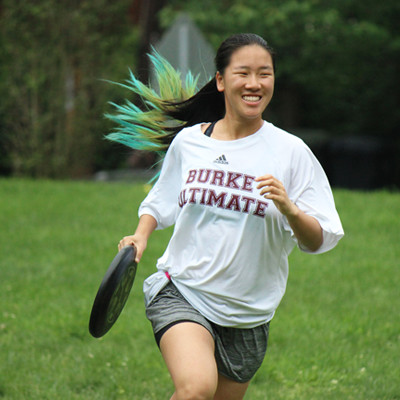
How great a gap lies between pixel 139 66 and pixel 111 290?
12.6 m

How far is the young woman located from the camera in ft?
10.2

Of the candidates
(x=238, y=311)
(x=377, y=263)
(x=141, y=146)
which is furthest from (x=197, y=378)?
(x=377, y=263)

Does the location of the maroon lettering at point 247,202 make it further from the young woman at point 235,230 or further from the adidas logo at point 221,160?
the adidas logo at point 221,160

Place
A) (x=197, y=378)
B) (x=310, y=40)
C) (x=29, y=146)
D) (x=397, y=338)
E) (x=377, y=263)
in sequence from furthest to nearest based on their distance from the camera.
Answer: (x=310, y=40) < (x=29, y=146) < (x=377, y=263) < (x=397, y=338) < (x=197, y=378)

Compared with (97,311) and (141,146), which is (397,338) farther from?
(97,311)

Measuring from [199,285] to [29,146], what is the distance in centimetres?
1081

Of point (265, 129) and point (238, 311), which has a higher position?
point (265, 129)

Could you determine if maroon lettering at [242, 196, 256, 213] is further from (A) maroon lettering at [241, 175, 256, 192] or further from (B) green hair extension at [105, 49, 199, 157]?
(B) green hair extension at [105, 49, 199, 157]

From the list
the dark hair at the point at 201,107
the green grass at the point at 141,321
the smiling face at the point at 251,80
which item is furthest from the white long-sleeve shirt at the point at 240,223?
the green grass at the point at 141,321

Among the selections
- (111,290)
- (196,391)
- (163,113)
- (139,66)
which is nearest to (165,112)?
(163,113)

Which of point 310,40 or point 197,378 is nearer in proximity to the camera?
point 197,378

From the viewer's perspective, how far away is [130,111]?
3988mm

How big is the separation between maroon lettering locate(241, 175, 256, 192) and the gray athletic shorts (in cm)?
58

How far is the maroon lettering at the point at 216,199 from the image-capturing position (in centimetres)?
316
